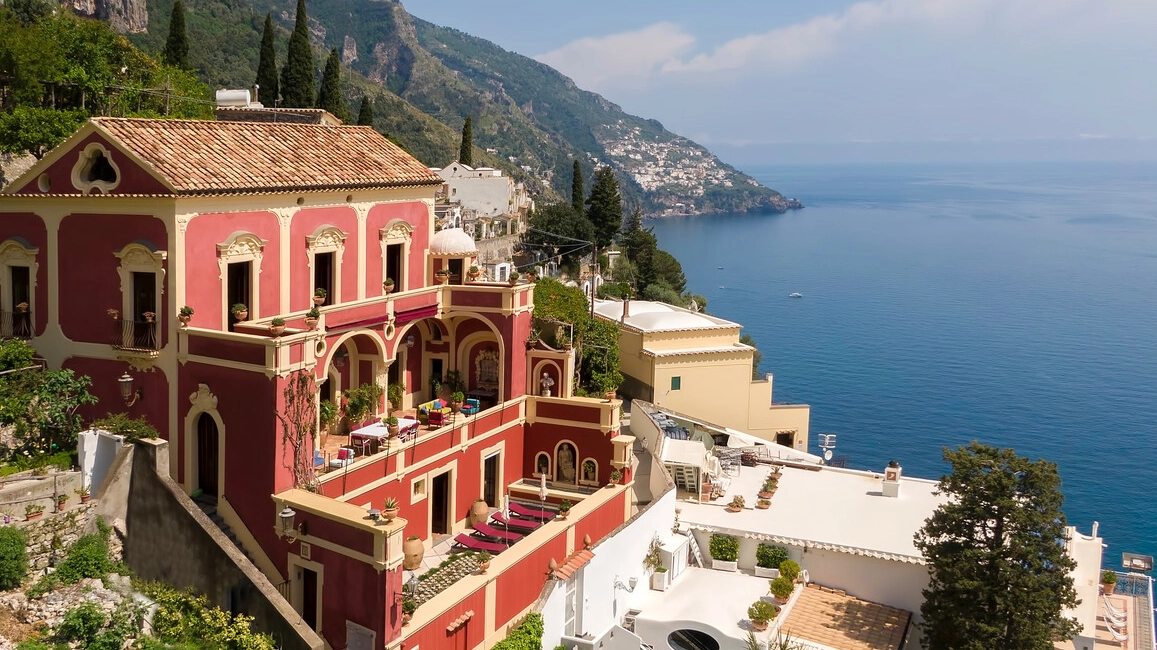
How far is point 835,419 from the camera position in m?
63.6

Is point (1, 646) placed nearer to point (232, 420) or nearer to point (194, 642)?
point (194, 642)

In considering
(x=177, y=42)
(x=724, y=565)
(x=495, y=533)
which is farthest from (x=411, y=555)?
(x=177, y=42)

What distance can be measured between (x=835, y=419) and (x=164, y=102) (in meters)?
45.3

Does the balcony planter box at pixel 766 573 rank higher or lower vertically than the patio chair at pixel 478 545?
lower

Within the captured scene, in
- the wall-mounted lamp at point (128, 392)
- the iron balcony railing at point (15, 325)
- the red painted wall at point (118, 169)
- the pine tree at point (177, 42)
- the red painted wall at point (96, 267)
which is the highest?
the pine tree at point (177, 42)

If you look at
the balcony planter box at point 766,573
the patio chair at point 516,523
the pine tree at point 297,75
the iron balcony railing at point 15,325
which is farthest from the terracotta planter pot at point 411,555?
the pine tree at point 297,75

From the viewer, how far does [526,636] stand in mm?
18016

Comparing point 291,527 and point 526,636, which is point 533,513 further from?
point 291,527

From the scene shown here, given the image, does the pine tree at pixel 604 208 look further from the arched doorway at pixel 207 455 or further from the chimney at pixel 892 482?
the arched doorway at pixel 207 455

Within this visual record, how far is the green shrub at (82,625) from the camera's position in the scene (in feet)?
47.1

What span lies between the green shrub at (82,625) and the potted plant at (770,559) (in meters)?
15.4

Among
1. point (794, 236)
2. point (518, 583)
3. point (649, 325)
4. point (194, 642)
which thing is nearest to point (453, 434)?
point (518, 583)

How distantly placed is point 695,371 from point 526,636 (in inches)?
822

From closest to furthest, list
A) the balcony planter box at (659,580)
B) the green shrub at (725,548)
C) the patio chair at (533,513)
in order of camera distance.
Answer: the patio chair at (533,513) < the balcony planter box at (659,580) < the green shrub at (725,548)
